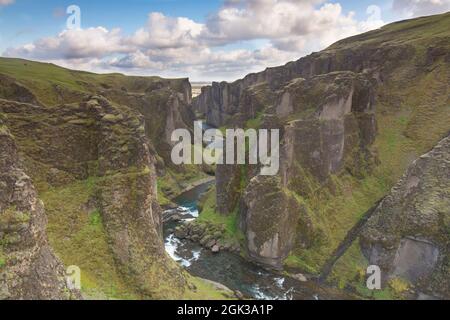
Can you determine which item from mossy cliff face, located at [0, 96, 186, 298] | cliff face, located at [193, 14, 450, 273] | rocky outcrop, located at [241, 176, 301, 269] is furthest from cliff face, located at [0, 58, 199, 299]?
cliff face, located at [193, 14, 450, 273]

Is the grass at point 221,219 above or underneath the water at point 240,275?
above

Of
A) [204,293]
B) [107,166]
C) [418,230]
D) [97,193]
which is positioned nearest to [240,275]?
[204,293]

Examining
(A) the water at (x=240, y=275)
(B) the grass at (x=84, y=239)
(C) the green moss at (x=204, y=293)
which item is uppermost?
(B) the grass at (x=84, y=239)

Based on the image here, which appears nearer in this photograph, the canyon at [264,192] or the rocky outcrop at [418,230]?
the canyon at [264,192]

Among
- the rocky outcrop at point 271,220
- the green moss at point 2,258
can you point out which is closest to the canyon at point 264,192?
the green moss at point 2,258

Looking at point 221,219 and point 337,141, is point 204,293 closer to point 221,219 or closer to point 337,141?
point 221,219

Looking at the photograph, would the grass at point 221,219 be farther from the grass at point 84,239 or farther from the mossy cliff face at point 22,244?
the mossy cliff face at point 22,244

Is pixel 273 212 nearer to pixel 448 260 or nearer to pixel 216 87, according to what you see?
pixel 448 260
